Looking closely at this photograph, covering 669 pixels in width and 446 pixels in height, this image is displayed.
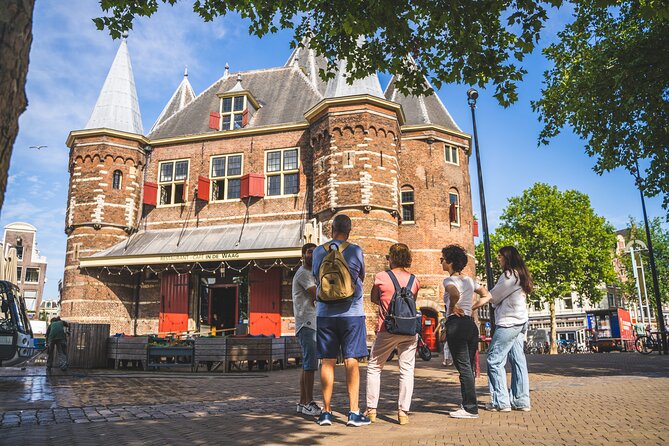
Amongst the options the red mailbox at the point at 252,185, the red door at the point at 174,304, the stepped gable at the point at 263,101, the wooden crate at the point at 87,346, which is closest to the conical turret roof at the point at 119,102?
the stepped gable at the point at 263,101

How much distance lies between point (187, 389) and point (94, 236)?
46.6 ft

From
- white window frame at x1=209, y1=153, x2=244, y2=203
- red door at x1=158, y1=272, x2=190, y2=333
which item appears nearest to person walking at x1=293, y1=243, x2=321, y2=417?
red door at x1=158, y1=272, x2=190, y2=333

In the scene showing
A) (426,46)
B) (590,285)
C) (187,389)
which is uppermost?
(426,46)

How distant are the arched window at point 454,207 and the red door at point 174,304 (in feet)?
37.4

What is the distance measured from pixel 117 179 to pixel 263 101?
7.37 m

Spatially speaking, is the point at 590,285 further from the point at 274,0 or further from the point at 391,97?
the point at 274,0

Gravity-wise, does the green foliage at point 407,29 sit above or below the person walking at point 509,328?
above

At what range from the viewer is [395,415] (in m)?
5.22

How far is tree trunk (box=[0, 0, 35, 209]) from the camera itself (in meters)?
2.09

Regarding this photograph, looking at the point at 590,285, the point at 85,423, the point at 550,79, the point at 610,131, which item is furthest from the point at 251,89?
Answer: the point at 590,285

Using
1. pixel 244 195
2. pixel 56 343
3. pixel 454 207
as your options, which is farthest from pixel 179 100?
pixel 56 343

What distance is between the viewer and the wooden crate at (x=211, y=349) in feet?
39.2

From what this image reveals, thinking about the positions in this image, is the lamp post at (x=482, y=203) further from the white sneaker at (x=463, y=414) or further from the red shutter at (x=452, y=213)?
the white sneaker at (x=463, y=414)

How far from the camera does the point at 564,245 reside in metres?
32.0
